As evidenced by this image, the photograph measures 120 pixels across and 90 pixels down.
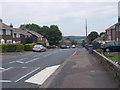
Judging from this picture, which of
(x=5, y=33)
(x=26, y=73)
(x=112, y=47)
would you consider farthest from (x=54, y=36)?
(x=26, y=73)

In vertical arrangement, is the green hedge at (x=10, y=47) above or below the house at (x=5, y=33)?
below

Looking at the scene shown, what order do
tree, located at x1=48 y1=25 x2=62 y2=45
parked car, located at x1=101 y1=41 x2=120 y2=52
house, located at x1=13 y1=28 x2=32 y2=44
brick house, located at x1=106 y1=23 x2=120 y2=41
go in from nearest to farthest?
parked car, located at x1=101 y1=41 x2=120 y2=52 < brick house, located at x1=106 y1=23 x2=120 y2=41 < house, located at x1=13 y1=28 x2=32 y2=44 < tree, located at x1=48 y1=25 x2=62 y2=45

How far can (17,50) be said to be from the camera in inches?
1467

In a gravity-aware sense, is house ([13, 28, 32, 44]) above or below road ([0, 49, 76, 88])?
above

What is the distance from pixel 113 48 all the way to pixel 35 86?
1891 cm

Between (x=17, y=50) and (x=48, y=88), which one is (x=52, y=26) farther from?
(x=48, y=88)

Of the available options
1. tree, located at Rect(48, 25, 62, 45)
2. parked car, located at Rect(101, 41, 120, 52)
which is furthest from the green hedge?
tree, located at Rect(48, 25, 62, 45)

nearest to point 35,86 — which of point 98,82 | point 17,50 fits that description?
point 98,82

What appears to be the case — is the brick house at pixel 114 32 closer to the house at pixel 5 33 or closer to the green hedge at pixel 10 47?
the green hedge at pixel 10 47

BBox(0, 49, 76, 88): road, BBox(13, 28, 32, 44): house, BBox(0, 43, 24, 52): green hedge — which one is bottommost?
BBox(0, 49, 76, 88): road

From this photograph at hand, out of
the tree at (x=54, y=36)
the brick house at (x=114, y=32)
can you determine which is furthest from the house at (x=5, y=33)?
the tree at (x=54, y=36)

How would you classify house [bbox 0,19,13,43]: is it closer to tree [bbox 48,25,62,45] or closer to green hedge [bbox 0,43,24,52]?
green hedge [bbox 0,43,24,52]

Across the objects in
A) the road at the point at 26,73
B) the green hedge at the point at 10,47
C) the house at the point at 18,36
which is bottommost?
the road at the point at 26,73

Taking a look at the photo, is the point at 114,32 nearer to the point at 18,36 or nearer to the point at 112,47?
the point at 18,36
